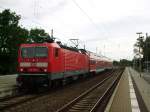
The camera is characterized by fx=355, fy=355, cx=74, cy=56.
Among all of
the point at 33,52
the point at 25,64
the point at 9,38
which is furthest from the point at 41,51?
the point at 9,38

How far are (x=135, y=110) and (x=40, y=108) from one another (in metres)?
4.05

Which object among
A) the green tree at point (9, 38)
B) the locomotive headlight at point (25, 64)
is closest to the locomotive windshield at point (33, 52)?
the locomotive headlight at point (25, 64)

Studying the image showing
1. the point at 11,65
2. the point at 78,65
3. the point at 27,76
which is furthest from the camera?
the point at 11,65

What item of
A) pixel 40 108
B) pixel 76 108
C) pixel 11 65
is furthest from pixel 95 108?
pixel 11 65

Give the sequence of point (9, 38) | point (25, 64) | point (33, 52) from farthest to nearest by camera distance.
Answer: point (9, 38) → point (33, 52) → point (25, 64)

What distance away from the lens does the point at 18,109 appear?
1480 centimetres

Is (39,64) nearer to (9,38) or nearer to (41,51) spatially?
(41,51)

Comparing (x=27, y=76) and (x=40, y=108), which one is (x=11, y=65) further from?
(x=40, y=108)

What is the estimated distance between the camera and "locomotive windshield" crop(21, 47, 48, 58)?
22.2 m

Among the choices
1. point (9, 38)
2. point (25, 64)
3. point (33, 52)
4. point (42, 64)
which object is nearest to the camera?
point (42, 64)

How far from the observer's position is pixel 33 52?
22.4 metres

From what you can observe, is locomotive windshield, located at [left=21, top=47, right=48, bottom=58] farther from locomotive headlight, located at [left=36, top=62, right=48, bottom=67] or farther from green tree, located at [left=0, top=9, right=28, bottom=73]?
green tree, located at [left=0, top=9, right=28, bottom=73]

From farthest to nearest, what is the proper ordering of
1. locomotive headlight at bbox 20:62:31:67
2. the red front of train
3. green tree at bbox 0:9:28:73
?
green tree at bbox 0:9:28:73, locomotive headlight at bbox 20:62:31:67, the red front of train

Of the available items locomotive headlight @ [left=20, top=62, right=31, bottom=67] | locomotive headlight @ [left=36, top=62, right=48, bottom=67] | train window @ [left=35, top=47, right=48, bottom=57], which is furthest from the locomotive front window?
locomotive headlight @ [left=36, top=62, right=48, bottom=67]
